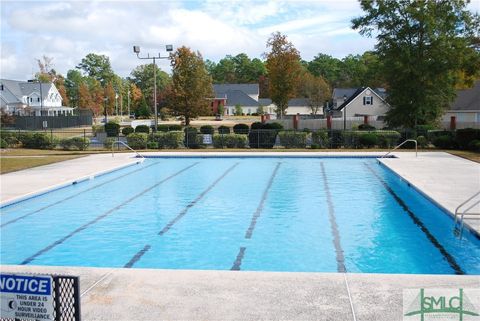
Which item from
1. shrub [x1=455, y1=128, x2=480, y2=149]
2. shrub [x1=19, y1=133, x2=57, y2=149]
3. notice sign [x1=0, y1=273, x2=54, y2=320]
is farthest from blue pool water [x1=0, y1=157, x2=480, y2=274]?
shrub [x1=19, y1=133, x2=57, y2=149]

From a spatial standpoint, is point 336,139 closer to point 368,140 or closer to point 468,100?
point 368,140

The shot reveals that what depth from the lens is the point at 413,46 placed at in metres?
34.2

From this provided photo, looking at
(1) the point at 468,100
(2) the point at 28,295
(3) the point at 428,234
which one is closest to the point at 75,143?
(3) the point at 428,234

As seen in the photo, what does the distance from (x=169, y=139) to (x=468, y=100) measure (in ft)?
107

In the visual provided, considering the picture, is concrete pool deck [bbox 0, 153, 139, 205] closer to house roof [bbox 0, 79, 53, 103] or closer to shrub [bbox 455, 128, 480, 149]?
shrub [bbox 455, 128, 480, 149]

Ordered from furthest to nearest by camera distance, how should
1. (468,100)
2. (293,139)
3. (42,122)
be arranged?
1. (42,122)
2. (468,100)
3. (293,139)

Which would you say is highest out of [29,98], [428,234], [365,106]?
[29,98]

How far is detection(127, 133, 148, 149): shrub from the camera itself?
31641 millimetres

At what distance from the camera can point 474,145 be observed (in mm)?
27453

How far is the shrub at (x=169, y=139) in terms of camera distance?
32.1 metres

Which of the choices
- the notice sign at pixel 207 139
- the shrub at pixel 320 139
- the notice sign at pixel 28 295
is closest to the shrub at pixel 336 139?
the shrub at pixel 320 139

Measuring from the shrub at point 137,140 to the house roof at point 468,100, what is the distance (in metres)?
32.6

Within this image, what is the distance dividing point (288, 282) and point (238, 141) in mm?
25346

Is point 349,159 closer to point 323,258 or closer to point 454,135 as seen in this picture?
point 454,135
